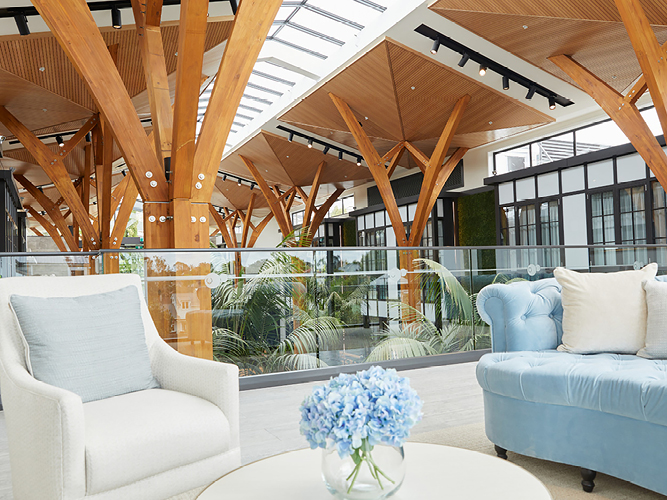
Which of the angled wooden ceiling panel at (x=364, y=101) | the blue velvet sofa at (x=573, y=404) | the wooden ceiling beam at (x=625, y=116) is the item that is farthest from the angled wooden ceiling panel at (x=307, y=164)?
the blue velvet sofa at (x=573, y=404)

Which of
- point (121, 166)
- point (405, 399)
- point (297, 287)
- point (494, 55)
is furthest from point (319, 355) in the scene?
point (121, 166)

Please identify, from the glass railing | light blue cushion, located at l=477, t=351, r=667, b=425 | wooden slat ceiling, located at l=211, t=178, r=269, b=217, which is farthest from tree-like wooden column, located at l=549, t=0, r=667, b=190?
wooden slat ceiling, located at l=211, t=178, r=269, b=217

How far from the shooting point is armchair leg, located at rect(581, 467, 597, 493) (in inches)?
89.3

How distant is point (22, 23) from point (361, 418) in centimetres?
616

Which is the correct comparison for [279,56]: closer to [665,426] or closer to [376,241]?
[376,241]

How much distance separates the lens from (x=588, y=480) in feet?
7.47

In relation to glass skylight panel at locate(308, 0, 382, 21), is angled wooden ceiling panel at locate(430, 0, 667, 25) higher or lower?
lower

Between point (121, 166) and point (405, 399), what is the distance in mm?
15157

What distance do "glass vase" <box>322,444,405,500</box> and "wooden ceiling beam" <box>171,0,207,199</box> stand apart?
11.4 ft

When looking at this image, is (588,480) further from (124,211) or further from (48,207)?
(48,207)

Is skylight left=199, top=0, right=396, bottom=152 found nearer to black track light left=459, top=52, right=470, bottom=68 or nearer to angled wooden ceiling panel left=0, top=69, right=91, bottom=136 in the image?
black track light left=459, top=52, right=470, bottom=68

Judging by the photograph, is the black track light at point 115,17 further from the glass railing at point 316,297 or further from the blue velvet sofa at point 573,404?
the blue velvet sofa at point 573,404

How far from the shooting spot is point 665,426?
2041 millimetres

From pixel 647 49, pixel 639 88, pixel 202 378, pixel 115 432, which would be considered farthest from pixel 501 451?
pixel 639 88
